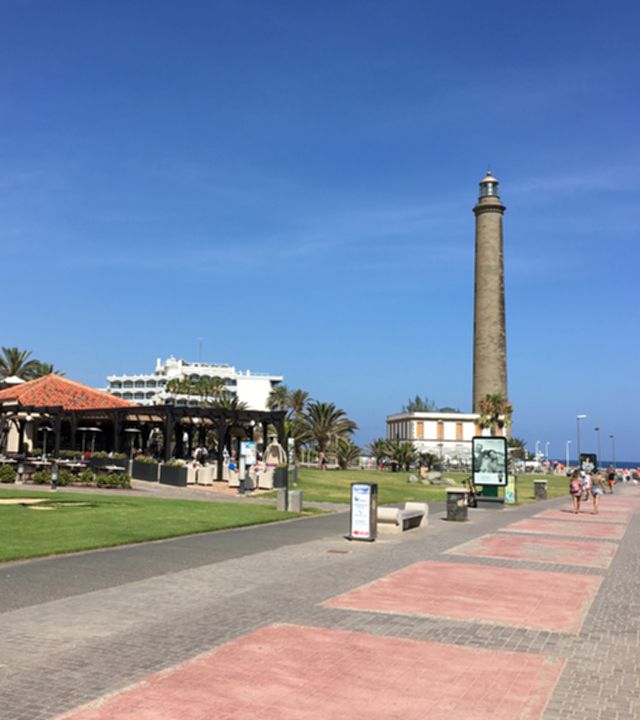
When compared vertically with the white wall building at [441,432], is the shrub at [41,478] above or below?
below

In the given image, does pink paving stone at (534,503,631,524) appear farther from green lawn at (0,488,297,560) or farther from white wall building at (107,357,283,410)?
white wall building at (107,357,283,410)

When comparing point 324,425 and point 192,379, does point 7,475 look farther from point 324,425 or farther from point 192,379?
point 192,379

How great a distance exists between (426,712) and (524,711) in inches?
30.4

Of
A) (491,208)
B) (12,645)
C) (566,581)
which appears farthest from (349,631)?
(491,208)

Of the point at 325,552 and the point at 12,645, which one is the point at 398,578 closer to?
the point at 325,552

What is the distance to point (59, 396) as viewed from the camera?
1754 inches

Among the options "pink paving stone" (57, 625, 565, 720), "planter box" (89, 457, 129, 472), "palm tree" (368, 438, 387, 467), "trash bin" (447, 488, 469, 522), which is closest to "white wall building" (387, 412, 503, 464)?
"palm tree" (368, 438, 387, 467)

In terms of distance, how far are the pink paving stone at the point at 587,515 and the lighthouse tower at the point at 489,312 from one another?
195 feet

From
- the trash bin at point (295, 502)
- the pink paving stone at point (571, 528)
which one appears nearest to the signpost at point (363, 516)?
the pink paving stone at point (571, 528)

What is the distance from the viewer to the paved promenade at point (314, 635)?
5.96 metres

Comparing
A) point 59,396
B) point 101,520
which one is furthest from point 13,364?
point 101,520

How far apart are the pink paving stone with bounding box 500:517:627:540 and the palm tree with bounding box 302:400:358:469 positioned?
4377 cm

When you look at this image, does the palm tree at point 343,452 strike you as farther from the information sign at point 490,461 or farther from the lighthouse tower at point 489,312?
the information sign at point 490,461

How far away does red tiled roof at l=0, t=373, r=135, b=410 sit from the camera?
141ft
